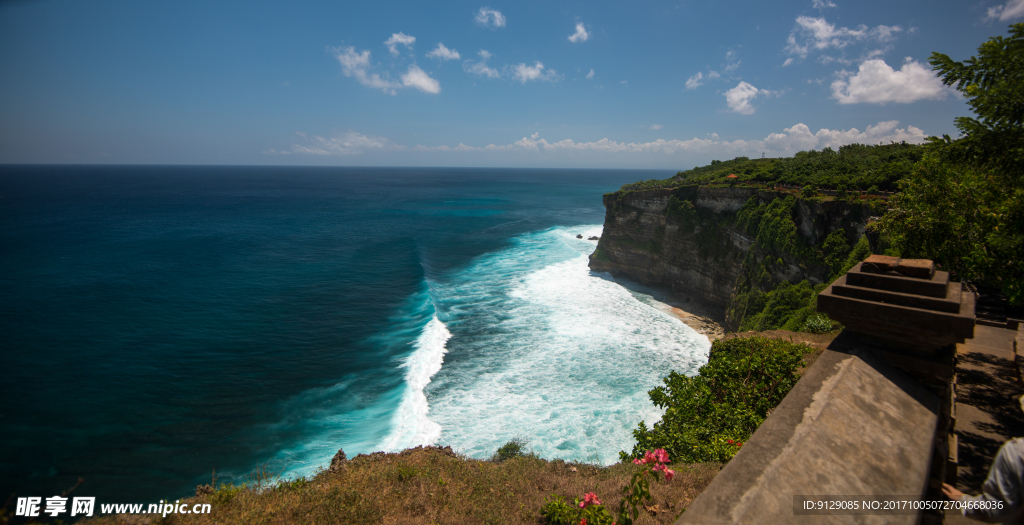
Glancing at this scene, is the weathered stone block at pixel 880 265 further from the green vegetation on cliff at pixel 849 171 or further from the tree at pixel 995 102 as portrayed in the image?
the green vegetation on cliff at pixel 849 171

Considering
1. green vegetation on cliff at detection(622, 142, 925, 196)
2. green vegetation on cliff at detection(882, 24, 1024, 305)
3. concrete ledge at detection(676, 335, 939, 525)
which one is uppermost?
green vegetation on cliff at detection(622, 142, 925, 196)

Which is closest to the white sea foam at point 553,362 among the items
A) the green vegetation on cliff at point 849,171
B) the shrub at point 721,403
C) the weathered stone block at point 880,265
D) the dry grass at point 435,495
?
the shrub at point 721,403

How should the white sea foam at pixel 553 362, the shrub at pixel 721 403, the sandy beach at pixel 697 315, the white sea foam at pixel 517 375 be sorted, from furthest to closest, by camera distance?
the sandy beach at pixel 697 315, the white sea foam at pixel 553 362, the white sea foam at pixel 517 375, the shrub at pixel 721 403

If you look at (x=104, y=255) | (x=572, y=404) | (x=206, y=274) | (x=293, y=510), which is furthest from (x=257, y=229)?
(x=293, y=510)

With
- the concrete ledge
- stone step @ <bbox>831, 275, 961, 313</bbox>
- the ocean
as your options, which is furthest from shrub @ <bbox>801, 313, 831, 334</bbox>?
the concrete ledge

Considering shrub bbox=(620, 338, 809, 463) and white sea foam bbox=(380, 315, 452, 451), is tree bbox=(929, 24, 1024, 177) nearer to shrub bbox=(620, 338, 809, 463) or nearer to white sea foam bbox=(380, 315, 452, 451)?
shrub bbox=(620, 338, 809, 463)

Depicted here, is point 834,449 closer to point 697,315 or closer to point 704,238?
point 697,315
